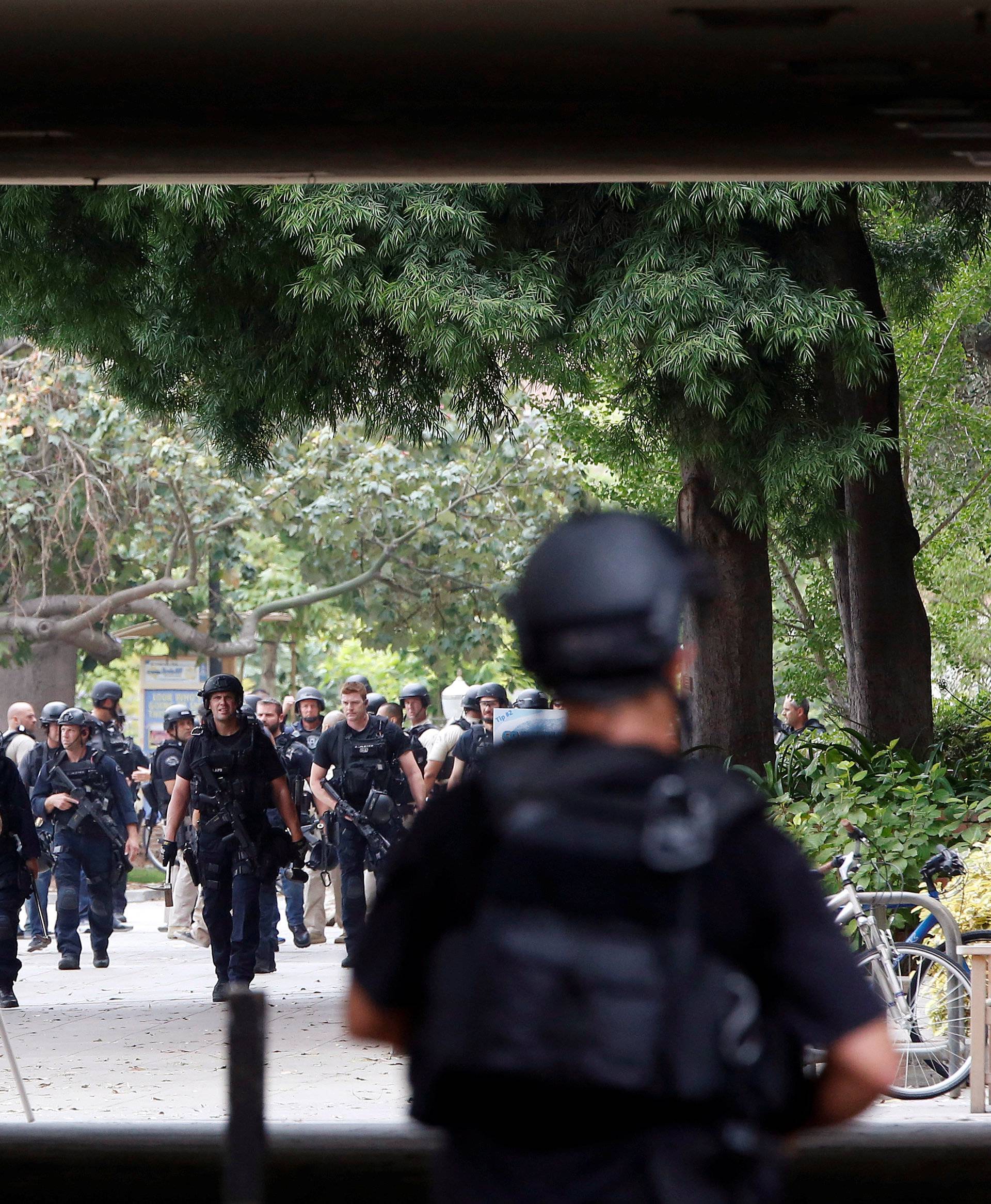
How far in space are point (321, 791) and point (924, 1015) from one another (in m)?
5.90

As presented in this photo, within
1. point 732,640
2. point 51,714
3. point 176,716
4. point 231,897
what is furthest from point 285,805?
point 51,714

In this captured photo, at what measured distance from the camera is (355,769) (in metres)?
12.8

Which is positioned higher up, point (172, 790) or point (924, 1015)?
point (172, 790)

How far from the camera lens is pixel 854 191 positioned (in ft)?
32.0

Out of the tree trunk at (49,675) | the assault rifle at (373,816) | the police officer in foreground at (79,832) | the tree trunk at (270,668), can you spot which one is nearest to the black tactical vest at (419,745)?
the assault rifle at (373,816)

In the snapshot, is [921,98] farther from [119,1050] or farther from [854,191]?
[119,1050]

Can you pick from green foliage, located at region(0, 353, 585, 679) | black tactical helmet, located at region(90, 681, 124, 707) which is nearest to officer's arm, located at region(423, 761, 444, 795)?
black tactical helmet, located at region(90, 681, 124, 707)

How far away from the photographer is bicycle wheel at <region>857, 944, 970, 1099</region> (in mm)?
7918

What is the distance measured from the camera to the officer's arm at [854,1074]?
200 cm

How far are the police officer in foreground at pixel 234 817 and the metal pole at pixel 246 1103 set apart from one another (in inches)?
315

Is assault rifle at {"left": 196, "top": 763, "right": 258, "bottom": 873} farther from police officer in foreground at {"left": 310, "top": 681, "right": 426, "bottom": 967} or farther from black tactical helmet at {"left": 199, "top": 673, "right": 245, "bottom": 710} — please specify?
police officer in foreground at {"left": 310, "top": 681, "right": 426, "bottom": 967}

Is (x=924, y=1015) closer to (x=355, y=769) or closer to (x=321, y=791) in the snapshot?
(x=355, y=769)

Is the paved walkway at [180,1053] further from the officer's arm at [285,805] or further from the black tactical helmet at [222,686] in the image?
the black tactical helmet at [222,686]

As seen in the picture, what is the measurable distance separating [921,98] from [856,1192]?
3.93m
